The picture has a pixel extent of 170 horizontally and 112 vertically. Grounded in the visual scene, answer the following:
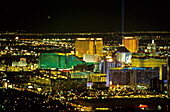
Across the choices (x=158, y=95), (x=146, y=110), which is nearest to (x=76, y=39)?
(x=158, y=95)

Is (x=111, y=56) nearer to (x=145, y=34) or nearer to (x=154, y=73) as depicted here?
(x=145, y=34)

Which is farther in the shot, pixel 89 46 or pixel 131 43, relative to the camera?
pixel 89 46

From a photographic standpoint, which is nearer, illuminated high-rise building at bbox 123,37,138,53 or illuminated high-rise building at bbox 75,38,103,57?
illuminated high-rise building at bbox 123,37,138,53

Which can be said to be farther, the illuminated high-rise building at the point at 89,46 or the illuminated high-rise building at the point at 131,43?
the illuminated high-rise building at the point at 89,46

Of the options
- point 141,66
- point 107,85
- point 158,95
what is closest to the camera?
point 158,95
